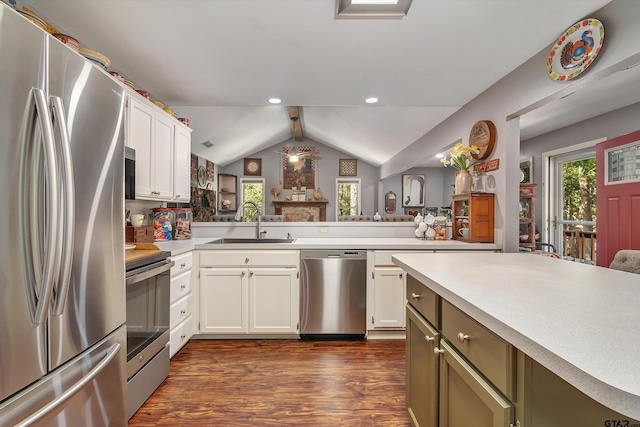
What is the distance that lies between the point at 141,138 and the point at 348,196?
740 centimetres

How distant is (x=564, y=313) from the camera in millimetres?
774

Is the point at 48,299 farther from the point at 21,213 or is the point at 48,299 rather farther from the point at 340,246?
the point at 340,246

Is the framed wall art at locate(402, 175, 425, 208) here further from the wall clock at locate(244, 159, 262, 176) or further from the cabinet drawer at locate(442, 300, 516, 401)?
the cabinet drawer at locate(442, 300, 516, 401)

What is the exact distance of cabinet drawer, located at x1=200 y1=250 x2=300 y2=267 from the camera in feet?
8.54

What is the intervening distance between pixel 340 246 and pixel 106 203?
1.82m

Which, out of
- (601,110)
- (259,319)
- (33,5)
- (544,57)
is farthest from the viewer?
(601,110)

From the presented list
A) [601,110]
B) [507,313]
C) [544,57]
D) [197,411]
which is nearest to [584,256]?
[601,110]

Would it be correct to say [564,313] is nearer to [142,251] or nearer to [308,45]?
[308,45]

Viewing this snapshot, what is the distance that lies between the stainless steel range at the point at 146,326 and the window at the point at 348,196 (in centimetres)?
740

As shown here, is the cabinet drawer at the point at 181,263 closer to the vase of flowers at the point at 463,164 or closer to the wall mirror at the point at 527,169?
the vase of flowers at the point at 463,164

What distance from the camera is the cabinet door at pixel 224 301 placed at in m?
2.60

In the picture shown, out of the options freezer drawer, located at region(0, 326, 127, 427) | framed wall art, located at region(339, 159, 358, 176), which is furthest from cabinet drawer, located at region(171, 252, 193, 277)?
framed wall art, located at region(339, 159, 358, 176)

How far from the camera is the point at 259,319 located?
8.56 feet

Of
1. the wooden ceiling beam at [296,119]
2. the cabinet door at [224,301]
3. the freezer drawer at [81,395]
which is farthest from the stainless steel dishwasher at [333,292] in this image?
the wooden ceiling beam at [296,119]
